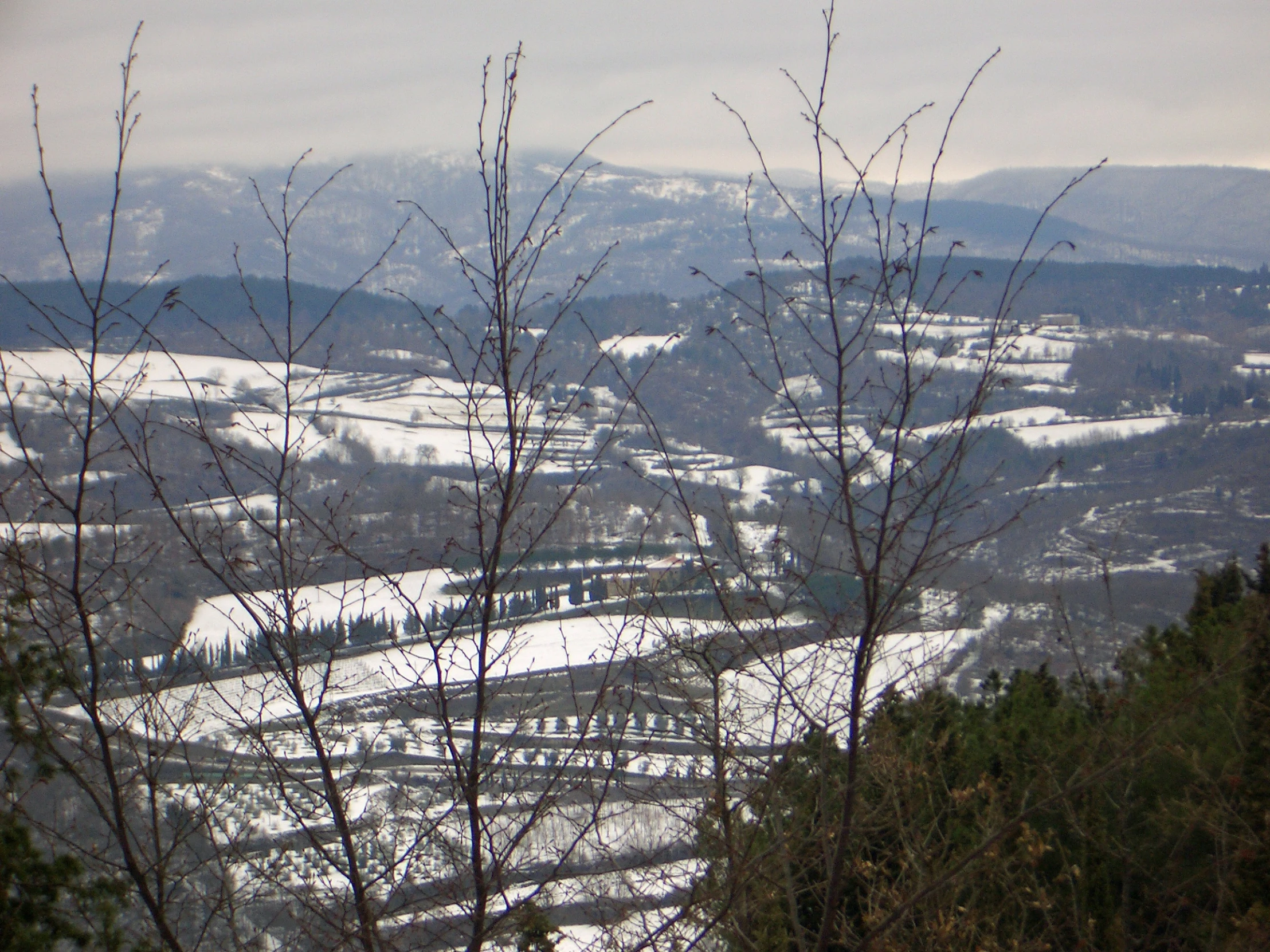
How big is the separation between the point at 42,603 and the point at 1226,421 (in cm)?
10162

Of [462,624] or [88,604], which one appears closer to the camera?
[88,604]

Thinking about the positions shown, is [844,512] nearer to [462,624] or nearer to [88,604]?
[462,624]

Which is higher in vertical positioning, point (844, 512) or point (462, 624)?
point (844, 512)

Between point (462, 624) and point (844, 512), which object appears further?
point (462, 624)

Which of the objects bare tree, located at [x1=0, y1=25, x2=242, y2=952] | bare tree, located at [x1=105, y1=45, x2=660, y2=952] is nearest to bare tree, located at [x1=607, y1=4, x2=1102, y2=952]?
bare tree, located at [x1=105, y1=45, x2=660, y2=952]


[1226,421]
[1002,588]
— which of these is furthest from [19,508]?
[1226,421]

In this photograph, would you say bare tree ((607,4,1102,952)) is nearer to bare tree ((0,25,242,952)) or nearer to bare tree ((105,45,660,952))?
bare tree ((105,45,660,952))

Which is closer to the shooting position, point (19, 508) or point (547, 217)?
point (547, 217)

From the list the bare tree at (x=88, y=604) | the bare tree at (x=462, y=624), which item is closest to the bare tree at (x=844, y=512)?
the bare tree at (x=462, y=624)

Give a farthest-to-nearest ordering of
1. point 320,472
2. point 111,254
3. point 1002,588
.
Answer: point 320,472
point 1002,588
point 111,254

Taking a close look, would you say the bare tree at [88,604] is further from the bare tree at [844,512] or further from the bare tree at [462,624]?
the bare tree at [844,512]

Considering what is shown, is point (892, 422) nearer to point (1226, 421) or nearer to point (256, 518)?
point (256, 518)

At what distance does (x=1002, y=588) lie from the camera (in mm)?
37875

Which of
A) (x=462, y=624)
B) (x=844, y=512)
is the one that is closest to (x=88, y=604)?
(x=462, y=624)
